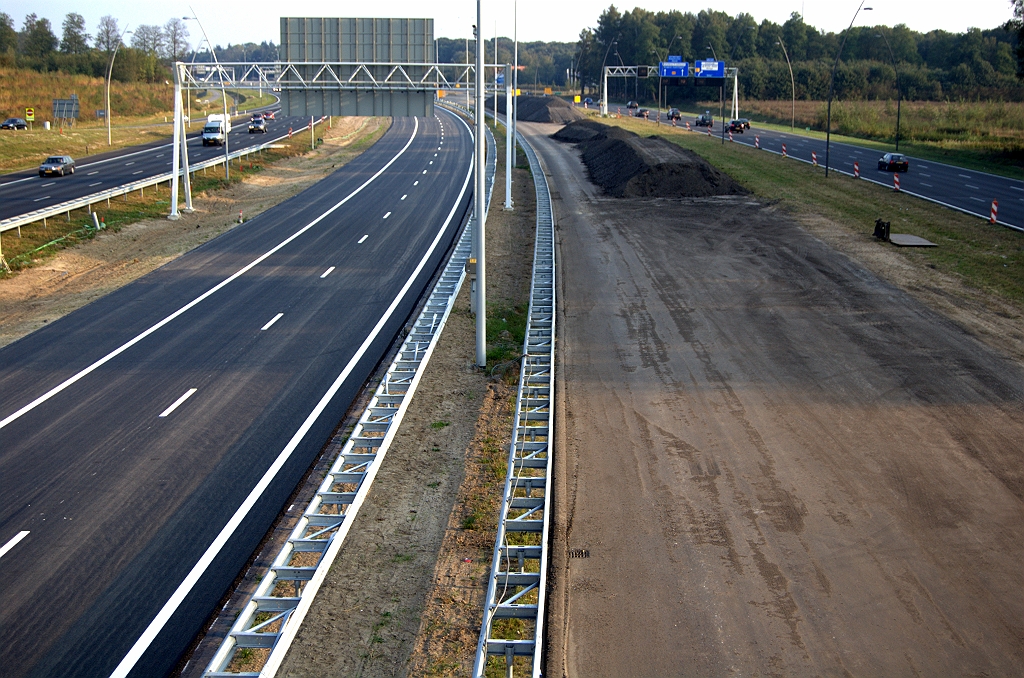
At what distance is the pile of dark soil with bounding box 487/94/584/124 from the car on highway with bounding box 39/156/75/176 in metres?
62.6

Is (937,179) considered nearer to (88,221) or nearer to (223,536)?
(88,221)

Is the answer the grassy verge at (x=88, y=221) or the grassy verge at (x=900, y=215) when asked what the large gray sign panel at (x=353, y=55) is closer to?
the grassy verge at (x=88, y=221)

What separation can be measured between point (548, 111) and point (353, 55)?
79.6 meters

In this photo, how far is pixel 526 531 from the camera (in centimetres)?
1180

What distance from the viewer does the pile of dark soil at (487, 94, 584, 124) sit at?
11069 centimetres

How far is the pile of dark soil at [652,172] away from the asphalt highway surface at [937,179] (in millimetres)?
9835

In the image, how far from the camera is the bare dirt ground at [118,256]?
26.3 metres

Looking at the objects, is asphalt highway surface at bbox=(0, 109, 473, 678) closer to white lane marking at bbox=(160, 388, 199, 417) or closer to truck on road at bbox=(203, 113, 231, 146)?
white lane marking at bbox=(160, 388, 199, 417)

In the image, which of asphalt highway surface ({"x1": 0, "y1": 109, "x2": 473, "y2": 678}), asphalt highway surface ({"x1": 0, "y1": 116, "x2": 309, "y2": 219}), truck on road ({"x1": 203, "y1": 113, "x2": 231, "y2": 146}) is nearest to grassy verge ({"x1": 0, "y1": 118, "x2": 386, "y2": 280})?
asphalt highway surface ({"x1": 0, "y1": 116, "x2": 309, "y2": 219})

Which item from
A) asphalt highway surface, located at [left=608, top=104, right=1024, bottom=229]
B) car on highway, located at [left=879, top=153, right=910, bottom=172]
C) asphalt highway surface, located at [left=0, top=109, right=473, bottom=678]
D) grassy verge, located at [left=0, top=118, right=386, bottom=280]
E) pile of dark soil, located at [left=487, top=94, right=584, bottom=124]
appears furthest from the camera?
pile of dark soil, located at [left=487, top=94, right=584, bottom=124]

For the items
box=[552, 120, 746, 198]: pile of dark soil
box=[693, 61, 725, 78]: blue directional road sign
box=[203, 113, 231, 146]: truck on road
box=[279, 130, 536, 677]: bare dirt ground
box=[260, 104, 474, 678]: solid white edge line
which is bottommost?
box=[279, 130, 536, 677]: bare dirt ground

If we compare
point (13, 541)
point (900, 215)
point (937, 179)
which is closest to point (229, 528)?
point (13, 541)

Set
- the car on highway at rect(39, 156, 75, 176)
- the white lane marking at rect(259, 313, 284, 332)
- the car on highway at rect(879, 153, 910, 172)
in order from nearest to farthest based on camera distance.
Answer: the white lane marking at rect(259, 313, 284, 332) → the car on highway at rect(39, 156, 75, 176) → the car on highway at rect(879, 153, 910, 172)

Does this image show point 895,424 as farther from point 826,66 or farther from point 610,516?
point 826,66
